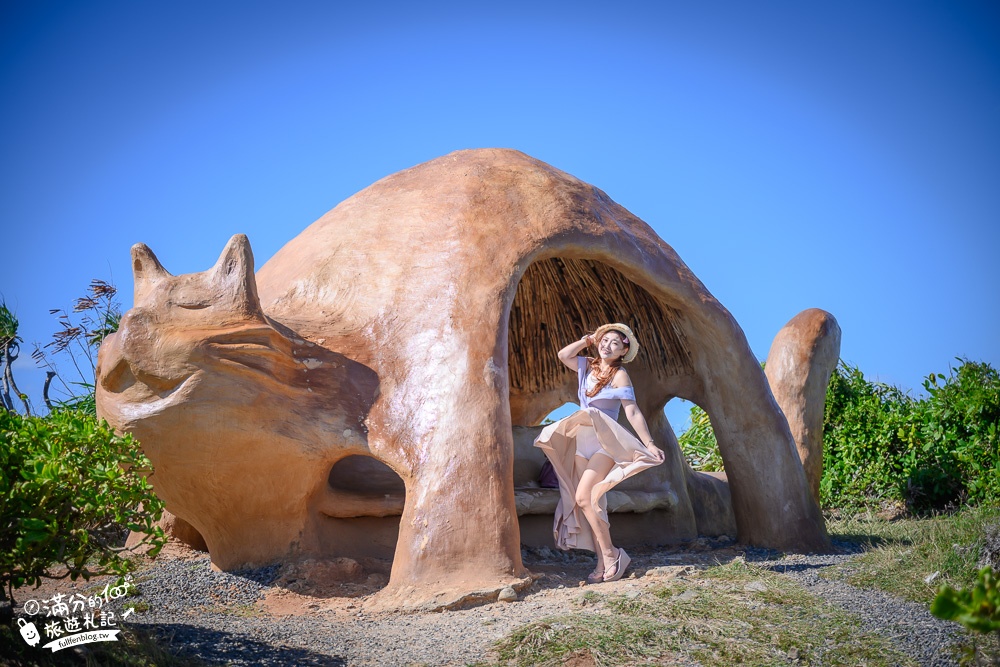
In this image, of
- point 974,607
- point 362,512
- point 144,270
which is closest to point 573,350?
point 362,512

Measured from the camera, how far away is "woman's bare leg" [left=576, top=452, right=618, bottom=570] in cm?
577

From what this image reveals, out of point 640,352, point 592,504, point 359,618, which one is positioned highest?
point 640,352

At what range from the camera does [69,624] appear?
12.9 feet

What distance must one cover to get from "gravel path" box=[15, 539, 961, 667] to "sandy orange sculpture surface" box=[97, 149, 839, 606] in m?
0.28

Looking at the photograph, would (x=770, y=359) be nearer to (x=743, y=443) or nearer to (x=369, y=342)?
(x=743, y=443)

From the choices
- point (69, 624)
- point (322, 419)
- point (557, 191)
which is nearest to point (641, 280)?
point (557, 191)

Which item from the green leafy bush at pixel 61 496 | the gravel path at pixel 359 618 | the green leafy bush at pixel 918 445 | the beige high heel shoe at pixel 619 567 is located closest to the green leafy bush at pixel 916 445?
the green leafy bush at pixel 918 445

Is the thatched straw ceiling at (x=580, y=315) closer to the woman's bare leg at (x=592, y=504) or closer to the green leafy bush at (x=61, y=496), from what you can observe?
the woman's bare leg at (x=592, y=504)

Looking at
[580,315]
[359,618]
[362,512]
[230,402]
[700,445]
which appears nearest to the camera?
[359,618]

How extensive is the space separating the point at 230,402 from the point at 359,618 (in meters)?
1.49

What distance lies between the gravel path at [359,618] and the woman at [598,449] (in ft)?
0.86

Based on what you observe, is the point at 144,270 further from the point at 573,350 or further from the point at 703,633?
the point at 703,633

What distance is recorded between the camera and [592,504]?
577 centimetres

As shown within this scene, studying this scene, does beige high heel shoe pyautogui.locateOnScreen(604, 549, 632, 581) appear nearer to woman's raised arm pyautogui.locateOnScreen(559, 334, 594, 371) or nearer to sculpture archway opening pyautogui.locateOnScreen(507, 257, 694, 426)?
woman's raised arm pyautogui.locateOnScreen(559, 334, 594, 371)
